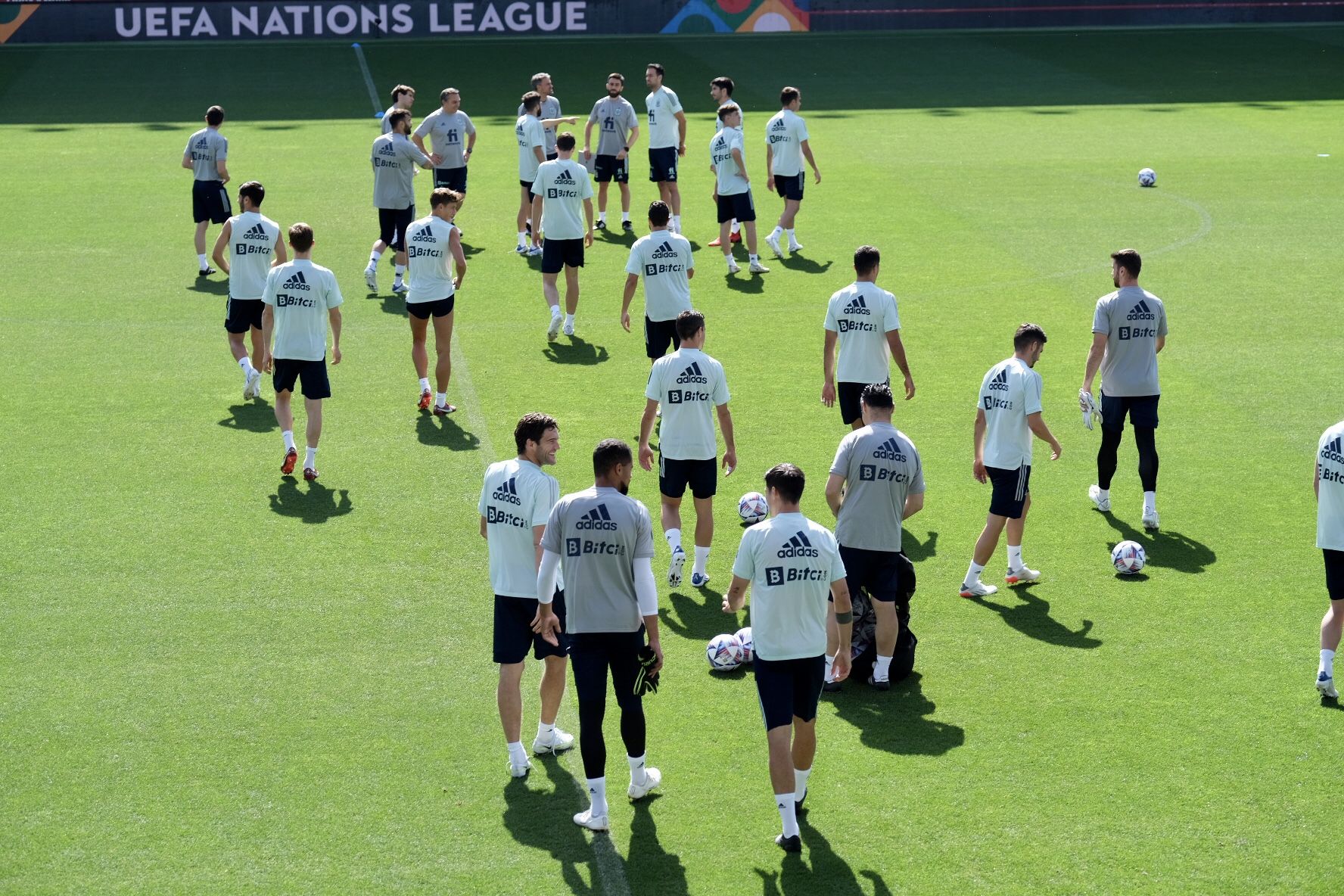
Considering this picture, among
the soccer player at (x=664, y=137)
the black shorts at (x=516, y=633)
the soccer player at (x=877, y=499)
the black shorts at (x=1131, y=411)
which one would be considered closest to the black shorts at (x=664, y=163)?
the soccer player at (x=664, y=137)

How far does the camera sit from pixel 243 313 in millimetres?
16078

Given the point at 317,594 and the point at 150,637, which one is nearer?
the point at 150,637

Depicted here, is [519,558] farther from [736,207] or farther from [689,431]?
[736,207]

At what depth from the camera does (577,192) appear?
1798 cm

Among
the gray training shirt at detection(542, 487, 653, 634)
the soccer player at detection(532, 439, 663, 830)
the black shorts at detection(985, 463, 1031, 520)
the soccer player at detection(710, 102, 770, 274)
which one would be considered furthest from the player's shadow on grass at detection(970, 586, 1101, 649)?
the soccer player at detection(710, 102, 770, 274)

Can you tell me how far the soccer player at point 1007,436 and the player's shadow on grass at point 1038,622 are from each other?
0.75ft

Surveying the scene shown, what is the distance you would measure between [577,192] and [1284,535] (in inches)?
360

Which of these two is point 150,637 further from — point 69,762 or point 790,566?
point 790,566

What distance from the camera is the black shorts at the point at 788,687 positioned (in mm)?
8352

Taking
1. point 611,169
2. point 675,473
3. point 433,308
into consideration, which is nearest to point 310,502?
point 433,308

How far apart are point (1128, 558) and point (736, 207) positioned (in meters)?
10.3

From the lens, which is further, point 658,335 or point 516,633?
point 658,335

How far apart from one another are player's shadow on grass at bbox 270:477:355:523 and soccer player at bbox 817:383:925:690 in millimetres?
5302

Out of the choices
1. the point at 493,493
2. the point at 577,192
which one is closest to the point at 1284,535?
the point at 493,493
